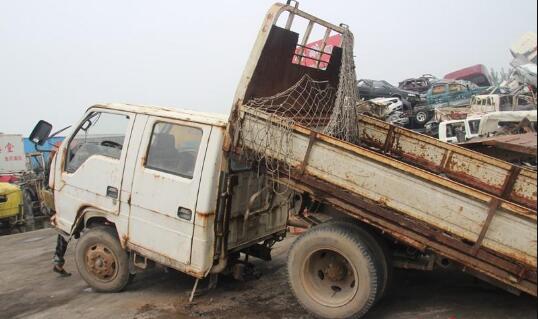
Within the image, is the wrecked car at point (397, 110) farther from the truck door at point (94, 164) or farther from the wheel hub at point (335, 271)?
the wheel hub at point (335, 271)

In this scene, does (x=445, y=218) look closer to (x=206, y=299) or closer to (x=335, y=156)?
(x=335, y=156)

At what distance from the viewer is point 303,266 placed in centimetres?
405

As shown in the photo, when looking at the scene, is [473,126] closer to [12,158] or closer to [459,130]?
[459,130]

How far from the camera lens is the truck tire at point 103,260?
5.09 m

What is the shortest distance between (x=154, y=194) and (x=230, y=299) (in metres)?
1.36

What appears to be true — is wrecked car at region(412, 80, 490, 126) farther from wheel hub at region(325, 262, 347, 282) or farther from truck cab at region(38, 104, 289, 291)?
wheel hub at region(325, 262, 347, 282)

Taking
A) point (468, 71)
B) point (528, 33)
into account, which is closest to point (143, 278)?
point (528, 33)

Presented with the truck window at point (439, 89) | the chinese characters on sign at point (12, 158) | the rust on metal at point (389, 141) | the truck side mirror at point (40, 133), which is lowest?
the chinese characters on sign at point (12, 158)

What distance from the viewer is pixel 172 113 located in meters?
4.84

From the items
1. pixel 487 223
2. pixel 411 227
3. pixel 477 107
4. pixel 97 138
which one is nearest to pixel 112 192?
pixel 97 138

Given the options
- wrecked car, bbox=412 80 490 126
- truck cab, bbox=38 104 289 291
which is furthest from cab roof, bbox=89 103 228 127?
wrecked car, bbox=412 80 490 126

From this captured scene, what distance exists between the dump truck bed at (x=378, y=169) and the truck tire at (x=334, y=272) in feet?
0.94

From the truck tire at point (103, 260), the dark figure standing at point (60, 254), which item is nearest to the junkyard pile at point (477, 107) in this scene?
the truck tire at point (103, 260)

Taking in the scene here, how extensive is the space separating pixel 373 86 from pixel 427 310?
1642cm
